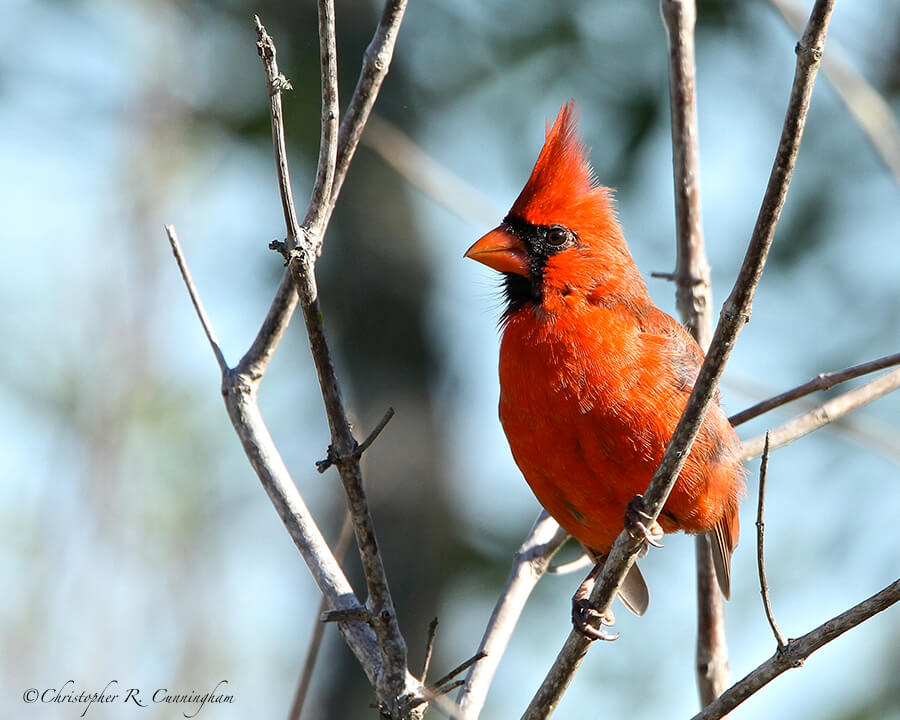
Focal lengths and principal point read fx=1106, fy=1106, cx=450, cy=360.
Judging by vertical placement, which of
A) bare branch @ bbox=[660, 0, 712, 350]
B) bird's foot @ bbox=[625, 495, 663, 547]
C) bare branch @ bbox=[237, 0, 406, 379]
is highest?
bare branch @ bbox=[660, 0, 712, 350]

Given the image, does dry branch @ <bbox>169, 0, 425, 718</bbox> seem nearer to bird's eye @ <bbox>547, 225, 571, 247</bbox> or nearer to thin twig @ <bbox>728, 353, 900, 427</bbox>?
bird's eye @ <bbox>547, 225, 571, 247</bbox>

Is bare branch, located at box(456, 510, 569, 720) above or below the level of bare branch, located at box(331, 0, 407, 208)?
below

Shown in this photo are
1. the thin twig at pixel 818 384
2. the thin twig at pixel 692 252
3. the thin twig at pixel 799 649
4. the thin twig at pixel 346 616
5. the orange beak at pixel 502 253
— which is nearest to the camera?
the thin twig at pixel 799 649

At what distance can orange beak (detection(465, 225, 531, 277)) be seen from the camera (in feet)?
10.7

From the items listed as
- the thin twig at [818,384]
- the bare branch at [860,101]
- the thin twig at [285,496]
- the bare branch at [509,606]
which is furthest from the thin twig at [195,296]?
the bare branch at [860,101]

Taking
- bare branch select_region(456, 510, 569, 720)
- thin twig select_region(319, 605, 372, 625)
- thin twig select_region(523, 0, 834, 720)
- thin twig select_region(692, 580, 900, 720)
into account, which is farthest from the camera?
bare branch select_region(456, 510, 569, 720)

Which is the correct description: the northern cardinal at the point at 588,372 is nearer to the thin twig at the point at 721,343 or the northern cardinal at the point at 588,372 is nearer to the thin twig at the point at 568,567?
the thin twig at the point at 568,567

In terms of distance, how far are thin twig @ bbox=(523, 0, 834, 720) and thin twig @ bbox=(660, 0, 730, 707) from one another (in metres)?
1.28

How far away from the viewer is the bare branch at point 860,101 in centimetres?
346

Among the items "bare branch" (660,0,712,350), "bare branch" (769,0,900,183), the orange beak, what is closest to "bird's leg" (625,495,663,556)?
the orange beak

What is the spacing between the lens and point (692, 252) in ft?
11.6

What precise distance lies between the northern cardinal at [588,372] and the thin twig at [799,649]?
513 mm

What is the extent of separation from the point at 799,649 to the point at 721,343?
1.93 feet

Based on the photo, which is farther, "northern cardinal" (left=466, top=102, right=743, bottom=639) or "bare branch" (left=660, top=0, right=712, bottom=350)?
"bare branch" (left=660, top=0, right=712, bottom=350)
